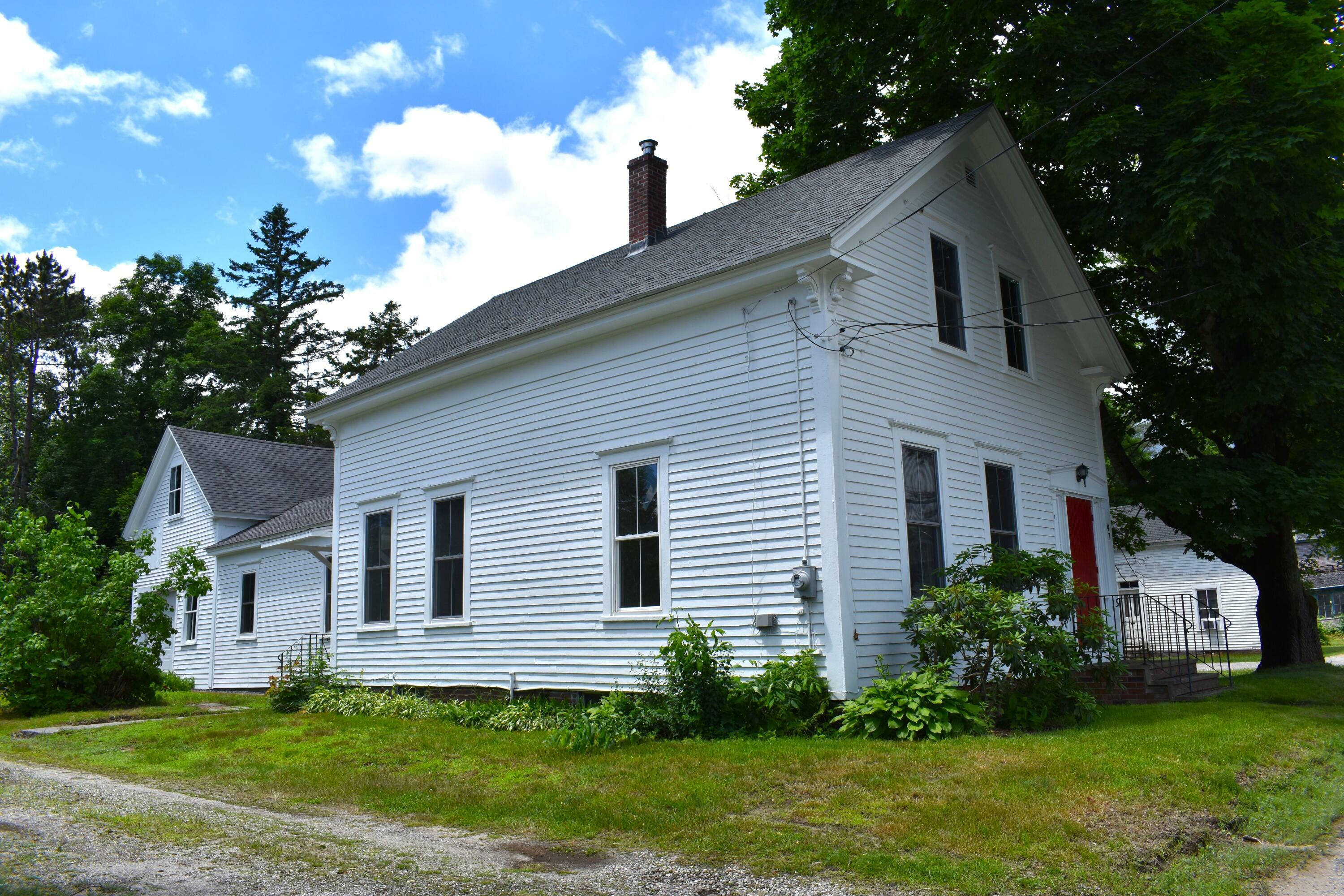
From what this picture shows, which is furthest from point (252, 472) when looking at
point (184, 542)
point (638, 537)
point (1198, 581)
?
point (1198, 581)

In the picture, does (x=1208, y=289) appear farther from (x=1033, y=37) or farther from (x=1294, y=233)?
(x=1033, y=37)

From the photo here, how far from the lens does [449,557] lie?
46.6ft

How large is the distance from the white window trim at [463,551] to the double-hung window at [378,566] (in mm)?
1083

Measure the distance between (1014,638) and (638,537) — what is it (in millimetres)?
4445

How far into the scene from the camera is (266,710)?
1513 centimetres

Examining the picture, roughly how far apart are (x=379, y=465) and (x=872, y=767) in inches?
427

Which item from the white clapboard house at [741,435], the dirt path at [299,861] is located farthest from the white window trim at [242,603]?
the dirt path at [299,861]

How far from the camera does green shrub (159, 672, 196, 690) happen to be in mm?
22469

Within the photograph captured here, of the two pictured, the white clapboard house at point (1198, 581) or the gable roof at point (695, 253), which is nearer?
the gable roof at point (695, 253)

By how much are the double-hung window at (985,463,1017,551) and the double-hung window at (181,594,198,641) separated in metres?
21.2

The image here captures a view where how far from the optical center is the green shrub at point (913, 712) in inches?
337

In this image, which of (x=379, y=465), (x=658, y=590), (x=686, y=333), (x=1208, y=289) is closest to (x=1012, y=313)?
(x=1208, y=289)

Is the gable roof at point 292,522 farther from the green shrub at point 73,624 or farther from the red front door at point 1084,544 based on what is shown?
the red front door at point 1084,544

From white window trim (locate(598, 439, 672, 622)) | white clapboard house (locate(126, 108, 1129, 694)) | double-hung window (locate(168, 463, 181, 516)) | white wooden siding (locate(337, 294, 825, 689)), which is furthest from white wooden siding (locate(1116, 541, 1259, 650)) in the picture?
double-hung window (locate(168, 463, 181, 516))
